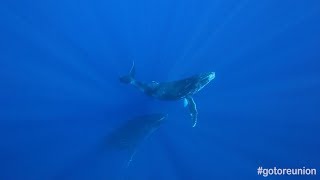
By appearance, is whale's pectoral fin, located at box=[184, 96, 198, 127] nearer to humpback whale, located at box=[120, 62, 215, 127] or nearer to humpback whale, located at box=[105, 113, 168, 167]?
humpback whale, located at box=[120, 62, 215, 127]

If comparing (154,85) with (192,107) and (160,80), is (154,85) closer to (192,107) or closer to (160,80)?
(192,107)

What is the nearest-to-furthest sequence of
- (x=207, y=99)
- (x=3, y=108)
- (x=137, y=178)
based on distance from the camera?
(x=137, y=178)
(x=3, y=108)
(x=207, y=99)

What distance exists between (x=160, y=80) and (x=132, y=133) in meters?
2.94

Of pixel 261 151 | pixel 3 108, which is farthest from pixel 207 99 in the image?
pixel 3 108

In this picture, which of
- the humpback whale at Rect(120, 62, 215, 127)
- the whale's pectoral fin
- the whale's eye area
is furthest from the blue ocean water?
the whale's pectoral fin

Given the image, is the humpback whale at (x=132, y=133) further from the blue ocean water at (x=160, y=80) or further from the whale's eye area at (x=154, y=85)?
the whale's eye area at (x=154, y=85)

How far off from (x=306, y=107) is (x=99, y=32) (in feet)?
30.8

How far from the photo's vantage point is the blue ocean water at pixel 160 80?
10.5 m

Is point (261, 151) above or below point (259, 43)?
below

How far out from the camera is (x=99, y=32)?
1260 cm

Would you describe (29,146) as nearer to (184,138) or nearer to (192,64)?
(184,138)

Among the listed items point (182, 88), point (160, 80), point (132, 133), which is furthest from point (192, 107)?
point (160, 80)

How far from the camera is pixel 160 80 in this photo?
1199 cm

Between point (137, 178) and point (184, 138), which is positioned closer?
point (137, 178)
